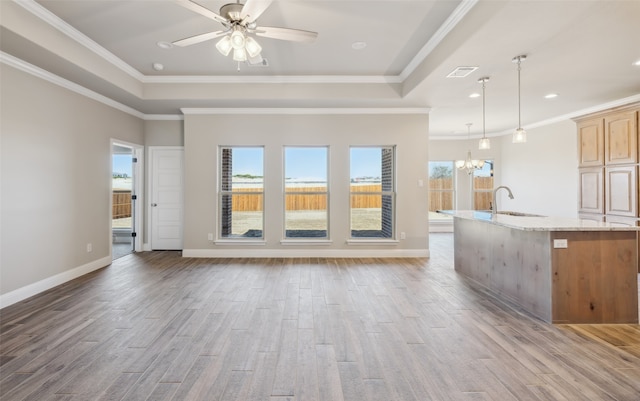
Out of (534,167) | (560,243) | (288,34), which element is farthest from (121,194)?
(534,167)

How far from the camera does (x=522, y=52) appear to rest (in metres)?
Result: 3.39

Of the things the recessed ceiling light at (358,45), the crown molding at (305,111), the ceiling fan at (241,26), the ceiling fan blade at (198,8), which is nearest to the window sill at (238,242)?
the crown molding at (305,111)

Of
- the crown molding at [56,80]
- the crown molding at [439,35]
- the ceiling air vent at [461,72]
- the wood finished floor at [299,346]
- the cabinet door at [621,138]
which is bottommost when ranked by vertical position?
the wood finished floor at [299,346]

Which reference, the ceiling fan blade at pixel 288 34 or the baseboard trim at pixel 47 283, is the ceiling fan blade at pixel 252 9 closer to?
the ceiling fan blade at pixel 288 34

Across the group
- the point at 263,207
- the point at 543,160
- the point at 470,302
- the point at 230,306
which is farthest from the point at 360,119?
the point at 543,160

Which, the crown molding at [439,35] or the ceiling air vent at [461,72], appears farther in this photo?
the ceiling air vent at [461,72]

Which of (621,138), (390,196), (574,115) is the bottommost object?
(390,196)

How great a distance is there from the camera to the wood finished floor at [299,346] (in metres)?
1.96

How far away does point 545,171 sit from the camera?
694cm

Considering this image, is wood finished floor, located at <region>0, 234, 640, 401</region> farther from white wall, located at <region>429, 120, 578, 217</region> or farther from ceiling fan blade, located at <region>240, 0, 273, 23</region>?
white wall, located at <region>429, 120, 578, 217</region>

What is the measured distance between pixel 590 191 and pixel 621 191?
563 millimetres

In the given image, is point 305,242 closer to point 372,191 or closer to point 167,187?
point 372,191

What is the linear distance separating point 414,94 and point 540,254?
2.95 meters

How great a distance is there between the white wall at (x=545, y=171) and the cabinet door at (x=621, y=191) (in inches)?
49.1
